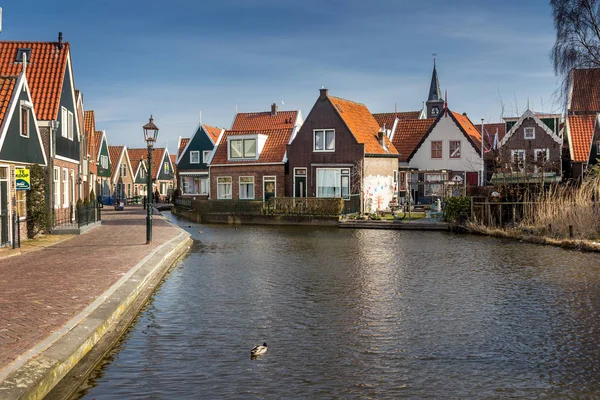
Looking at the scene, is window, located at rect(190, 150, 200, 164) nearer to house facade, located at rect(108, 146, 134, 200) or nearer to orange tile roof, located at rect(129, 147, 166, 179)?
house facade, located at rect(108, 146, 134, 200)

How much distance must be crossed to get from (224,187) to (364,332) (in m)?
38.8

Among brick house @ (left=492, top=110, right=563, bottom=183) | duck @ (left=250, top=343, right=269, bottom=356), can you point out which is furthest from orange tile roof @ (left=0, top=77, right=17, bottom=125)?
brick house @ (left=492, top=110, right=563, bottom=183)

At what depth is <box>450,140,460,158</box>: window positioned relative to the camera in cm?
5025

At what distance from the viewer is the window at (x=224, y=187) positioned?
48000 mm

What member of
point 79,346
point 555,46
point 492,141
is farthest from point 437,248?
point 492,141

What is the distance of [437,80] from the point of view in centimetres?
8738

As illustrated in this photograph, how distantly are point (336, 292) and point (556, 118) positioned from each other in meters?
40.5

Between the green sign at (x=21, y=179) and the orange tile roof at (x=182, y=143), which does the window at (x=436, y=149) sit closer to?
the orange tile roof at (x=182, y=143)

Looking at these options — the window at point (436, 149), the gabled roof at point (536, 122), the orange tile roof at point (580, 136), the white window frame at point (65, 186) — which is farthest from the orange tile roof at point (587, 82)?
the white window frame at point (65, 186)

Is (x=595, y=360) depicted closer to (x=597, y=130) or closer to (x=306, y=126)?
(x=306, y=126)

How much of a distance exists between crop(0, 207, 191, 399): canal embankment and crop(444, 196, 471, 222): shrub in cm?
1682

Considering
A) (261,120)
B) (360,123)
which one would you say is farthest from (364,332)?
(261,120)

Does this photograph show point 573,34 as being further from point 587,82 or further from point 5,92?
point 5,92

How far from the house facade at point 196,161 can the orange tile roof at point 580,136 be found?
101 ft
